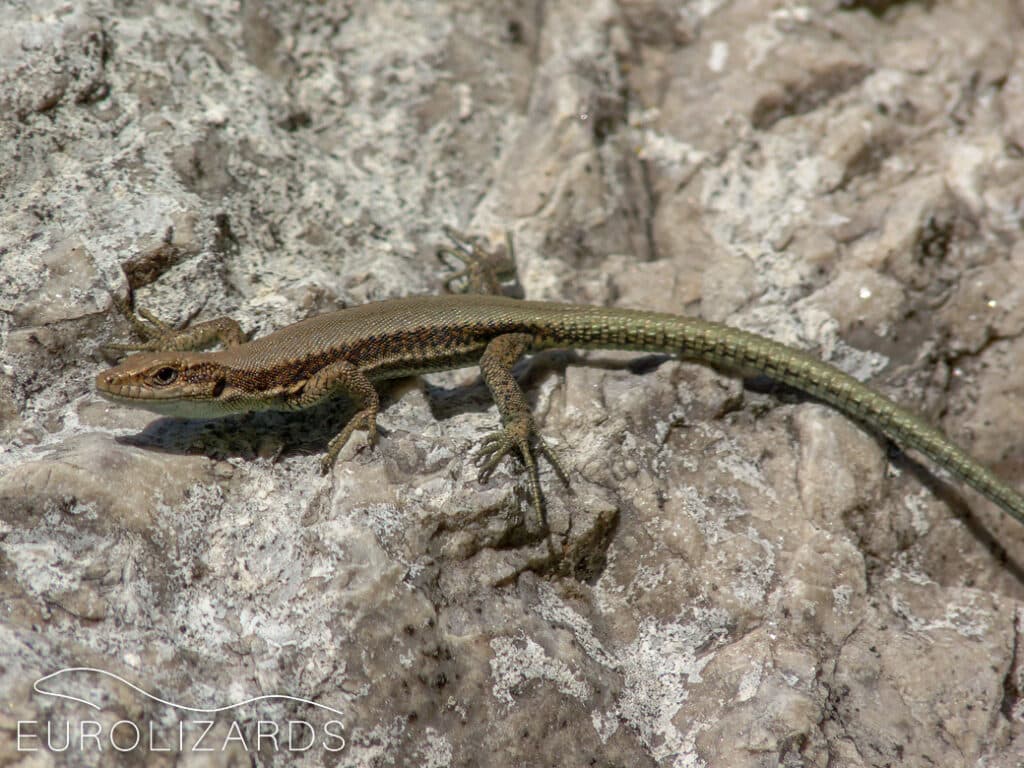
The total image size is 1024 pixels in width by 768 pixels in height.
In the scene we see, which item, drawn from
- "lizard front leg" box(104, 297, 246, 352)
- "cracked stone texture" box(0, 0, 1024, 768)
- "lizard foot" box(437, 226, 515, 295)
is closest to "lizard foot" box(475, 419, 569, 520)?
"cracked stone texture" box(0, 0, 1024, 768)

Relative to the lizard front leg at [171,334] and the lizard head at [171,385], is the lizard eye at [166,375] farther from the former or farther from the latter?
the lizard front leg at [171,334]

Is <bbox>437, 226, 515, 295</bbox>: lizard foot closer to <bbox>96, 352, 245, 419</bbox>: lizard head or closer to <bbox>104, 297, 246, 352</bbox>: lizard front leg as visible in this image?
<bbox>104, 297, 246, 352</bbox>: lizard front leg

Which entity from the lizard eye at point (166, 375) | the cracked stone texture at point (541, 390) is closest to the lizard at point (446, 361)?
the lizard eye at point (166, 375)

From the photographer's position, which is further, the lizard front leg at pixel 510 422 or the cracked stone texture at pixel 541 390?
the lizard front leg at pixel 510 422

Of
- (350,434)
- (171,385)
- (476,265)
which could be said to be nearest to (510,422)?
(350,434)

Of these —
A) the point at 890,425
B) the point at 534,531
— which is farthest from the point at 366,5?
the point at 890,425

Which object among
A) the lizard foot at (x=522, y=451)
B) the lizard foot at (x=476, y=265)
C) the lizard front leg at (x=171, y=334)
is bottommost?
the lizard foot at (x=522, y=451)
